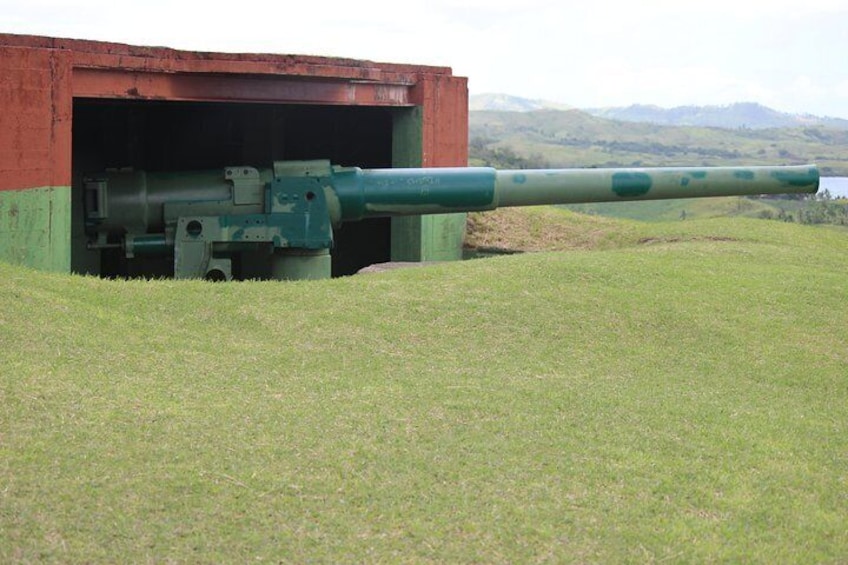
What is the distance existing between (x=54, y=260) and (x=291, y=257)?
2.41 m

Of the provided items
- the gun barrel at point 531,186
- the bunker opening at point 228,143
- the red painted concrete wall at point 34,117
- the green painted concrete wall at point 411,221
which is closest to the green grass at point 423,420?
the gun barrel at point 531,186

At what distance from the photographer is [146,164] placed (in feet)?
59.2

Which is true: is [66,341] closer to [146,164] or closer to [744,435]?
[744,435]

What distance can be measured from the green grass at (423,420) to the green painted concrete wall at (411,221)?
12.9ft

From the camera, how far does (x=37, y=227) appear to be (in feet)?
40.1

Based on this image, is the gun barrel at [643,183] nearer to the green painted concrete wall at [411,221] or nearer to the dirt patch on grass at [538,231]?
the green painted concrete wall at [411,221]

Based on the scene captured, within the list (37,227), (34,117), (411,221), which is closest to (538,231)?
(411,221)

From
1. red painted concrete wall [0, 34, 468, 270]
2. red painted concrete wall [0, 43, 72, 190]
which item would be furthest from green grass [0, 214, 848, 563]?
red painted concrete wall [0, 43, 72, 190]

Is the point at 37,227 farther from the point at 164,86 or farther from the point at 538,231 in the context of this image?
the point at 538,231

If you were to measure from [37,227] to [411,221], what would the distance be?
6152 mm

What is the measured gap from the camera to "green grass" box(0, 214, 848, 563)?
6391 mm

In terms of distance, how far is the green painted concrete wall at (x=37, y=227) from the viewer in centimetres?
1189

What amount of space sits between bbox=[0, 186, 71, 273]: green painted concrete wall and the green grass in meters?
0.93

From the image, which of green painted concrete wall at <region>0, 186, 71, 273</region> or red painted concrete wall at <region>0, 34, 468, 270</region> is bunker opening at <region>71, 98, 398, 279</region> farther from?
green painted concrete wall at <region>0, 186, 71, 273</region>
